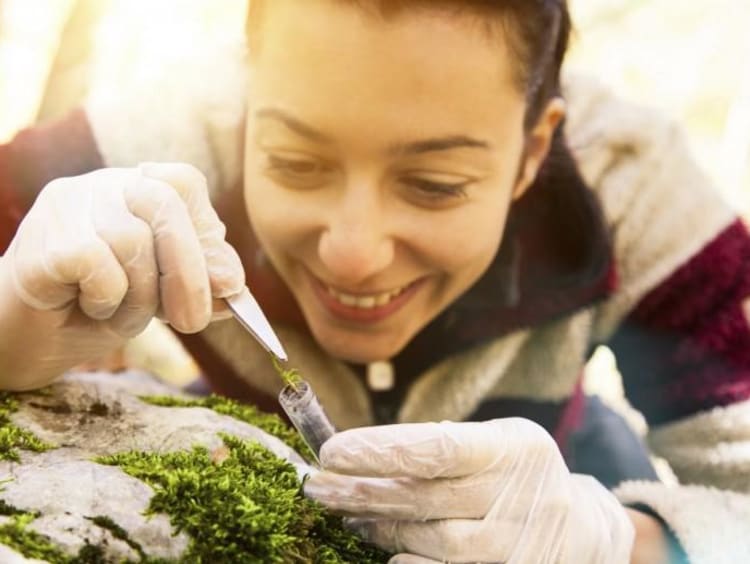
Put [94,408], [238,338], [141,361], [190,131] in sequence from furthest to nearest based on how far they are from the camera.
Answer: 1. [141,361]
2. [238,338]
3. [190,131]
4. [94,408]

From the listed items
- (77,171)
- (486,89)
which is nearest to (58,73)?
(77,171)

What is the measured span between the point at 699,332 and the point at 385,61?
57cm

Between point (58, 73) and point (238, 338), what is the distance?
1.35ft

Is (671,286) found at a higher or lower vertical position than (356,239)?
lower

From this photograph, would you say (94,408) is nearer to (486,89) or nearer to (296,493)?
(296,493)

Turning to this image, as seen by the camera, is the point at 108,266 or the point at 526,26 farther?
the point at 526,26

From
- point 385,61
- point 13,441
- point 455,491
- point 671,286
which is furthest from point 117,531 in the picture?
point 671,286

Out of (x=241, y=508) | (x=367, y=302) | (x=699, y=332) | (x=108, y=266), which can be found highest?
(x=108, y=266)

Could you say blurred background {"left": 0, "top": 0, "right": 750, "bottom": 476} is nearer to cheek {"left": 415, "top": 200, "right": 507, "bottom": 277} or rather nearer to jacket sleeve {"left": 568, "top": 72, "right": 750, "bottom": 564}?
jacket sleeve {"left": 568, "top": 72, "right": 750, "bottom": 564}

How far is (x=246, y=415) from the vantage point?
80 centimetres

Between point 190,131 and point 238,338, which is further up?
point 190,131

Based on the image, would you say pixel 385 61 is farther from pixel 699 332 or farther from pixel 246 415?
pixel 699 332

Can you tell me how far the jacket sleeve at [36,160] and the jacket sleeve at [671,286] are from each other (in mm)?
626

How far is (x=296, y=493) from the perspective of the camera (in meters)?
0.62
